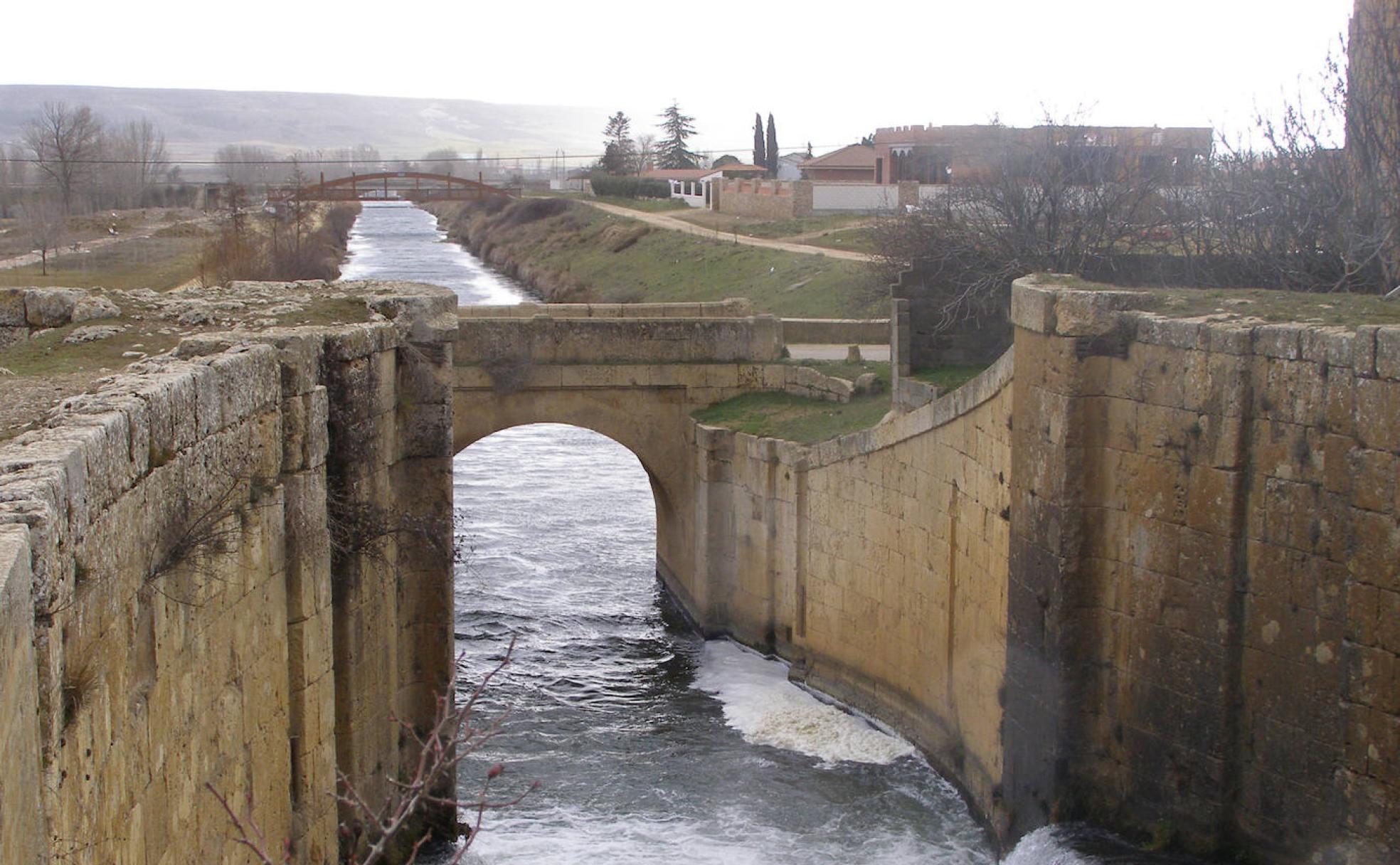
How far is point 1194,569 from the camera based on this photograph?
10.9m

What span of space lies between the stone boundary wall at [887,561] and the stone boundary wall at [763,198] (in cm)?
3259

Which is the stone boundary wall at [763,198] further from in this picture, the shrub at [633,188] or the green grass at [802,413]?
the green grass at [802,413]

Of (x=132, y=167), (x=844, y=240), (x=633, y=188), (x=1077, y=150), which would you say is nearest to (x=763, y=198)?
(x=844, y=240)

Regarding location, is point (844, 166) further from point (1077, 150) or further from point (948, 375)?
point (948, 375)

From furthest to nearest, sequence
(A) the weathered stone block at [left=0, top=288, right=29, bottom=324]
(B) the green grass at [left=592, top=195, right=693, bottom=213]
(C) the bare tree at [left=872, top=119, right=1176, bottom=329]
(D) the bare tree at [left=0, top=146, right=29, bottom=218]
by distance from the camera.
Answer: (B) the green grass at [left=592, top=195, right=693, bottom=213] → (D) the bare tree at [left=0, top=146, right=29, bottom=218] → (C) the bare tree at [left=872, top=119, right=1176, bottom=329] → (A) the weathered stone block at [left=0, top=288, right=29, bottom=324]

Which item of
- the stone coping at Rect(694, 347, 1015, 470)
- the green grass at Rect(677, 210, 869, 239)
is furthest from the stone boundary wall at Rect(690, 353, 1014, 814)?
the green grass at Rect(677, 210, 869, 239)

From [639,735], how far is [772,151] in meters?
64.3

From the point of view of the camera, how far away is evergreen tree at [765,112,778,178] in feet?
246

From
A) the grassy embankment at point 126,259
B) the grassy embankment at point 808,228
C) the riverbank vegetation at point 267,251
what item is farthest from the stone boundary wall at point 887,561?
the grassy embankment at point 808,228

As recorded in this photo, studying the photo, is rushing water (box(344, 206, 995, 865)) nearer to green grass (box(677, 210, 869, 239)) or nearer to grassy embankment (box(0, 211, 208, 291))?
grassy embankment (box(0, 211, 208, 291))

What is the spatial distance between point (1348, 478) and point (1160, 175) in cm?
1267

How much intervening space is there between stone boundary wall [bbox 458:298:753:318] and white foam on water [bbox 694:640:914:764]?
540cm

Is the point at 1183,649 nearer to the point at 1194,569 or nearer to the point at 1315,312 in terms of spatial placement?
the point at 1194,569

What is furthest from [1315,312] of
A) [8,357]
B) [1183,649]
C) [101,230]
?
[101,230]
